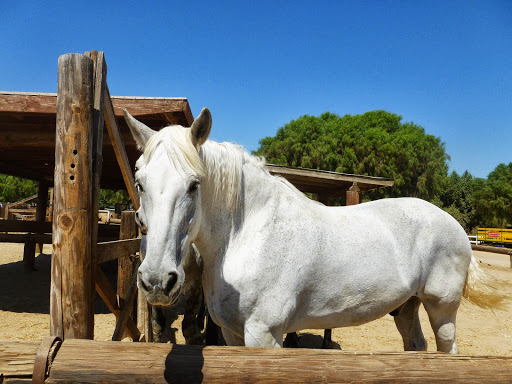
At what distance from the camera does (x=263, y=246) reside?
2082 millimetres

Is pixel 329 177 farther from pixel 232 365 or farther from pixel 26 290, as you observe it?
pixel 26 290

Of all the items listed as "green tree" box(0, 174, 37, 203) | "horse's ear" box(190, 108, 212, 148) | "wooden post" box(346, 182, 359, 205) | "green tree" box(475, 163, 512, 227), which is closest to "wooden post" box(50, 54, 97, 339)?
"horse's ear" box(190, 108, 212, 148)

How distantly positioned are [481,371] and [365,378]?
0.56 meters

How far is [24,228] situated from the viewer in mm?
8227

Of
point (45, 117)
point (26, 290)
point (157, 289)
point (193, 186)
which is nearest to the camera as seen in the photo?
point (157, 289)

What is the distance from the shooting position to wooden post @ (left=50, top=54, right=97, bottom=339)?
78.2 inches

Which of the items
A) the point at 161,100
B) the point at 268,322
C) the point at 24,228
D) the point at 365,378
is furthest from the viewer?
the point at 24,228

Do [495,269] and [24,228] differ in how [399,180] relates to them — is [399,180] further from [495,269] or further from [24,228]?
[24,228]

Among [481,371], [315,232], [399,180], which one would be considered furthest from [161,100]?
[399,180]

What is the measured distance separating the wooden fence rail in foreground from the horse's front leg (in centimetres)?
37

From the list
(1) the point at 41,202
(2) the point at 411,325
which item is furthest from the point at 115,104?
(1) the point at 41,202

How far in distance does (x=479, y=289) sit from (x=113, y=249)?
3270 mm

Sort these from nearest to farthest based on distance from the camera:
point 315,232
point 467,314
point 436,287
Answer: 1. point 315,232
2. point 436,287
3. point 467,314

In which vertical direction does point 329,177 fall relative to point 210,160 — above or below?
above
